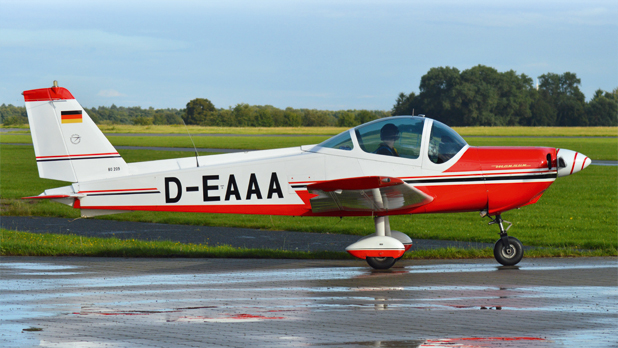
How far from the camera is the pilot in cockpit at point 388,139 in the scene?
10078mm

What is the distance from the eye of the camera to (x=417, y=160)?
33.1 ft

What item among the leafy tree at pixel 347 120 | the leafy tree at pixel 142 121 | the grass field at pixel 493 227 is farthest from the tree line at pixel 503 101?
the grass field at pixel 493 227

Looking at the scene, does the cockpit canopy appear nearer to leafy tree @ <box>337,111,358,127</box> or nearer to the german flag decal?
the german flag decal

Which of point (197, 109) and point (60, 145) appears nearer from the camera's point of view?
point (60, 145)

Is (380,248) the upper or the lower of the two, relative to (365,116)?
lower

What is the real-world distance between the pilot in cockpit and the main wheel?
1680mm

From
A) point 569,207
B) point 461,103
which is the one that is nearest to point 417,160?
point 569,207

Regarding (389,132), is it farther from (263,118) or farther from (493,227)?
(263,118)

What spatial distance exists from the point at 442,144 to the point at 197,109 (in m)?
81.0

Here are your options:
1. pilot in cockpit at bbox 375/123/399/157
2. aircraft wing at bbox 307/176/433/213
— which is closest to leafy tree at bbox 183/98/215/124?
aircraft wing at bbox 307/176/433/213

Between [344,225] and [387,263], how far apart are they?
657 centimetres

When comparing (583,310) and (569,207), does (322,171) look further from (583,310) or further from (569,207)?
(569,207)

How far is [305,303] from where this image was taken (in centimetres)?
778

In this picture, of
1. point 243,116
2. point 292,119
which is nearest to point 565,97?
point 292,119
